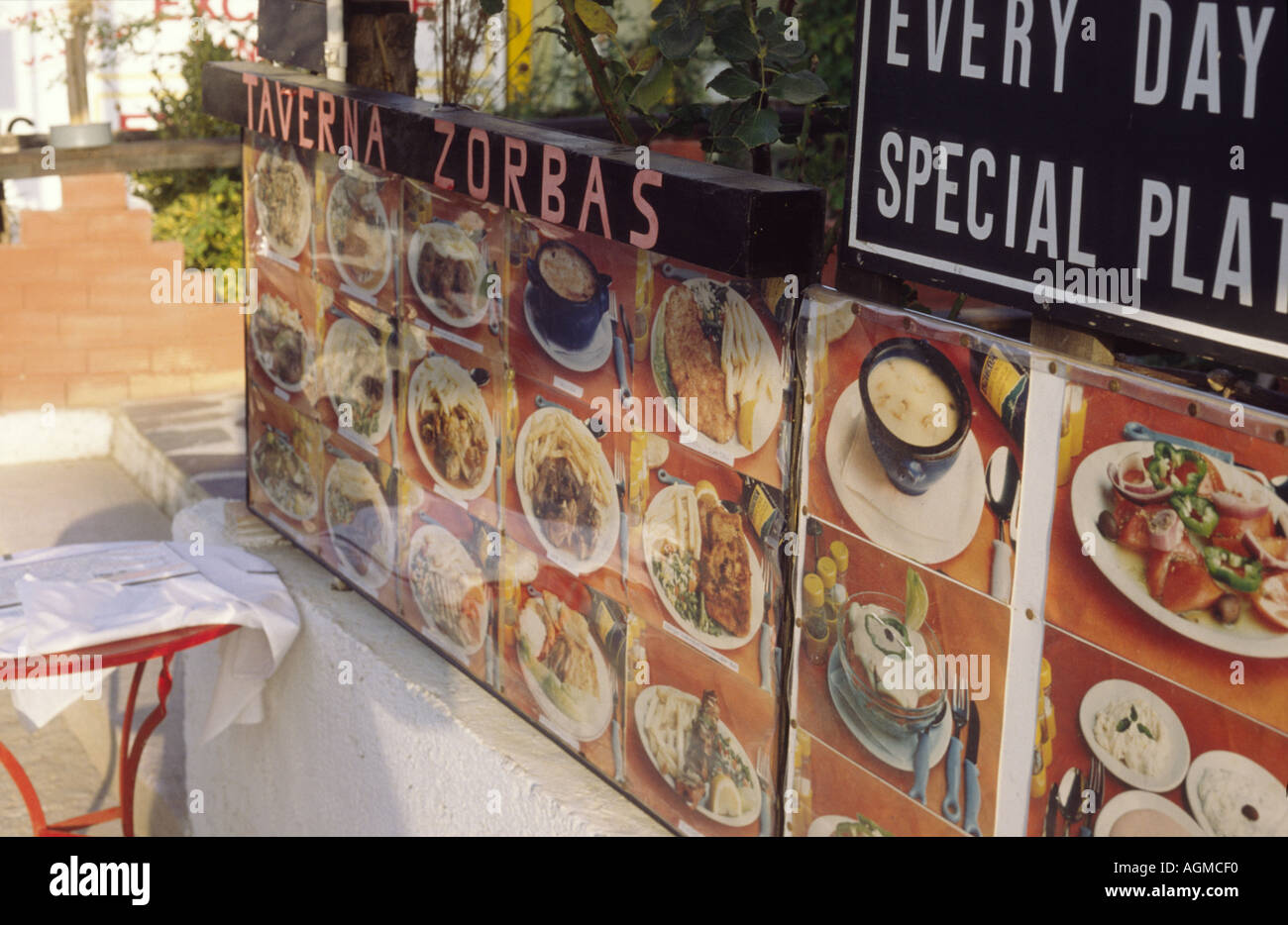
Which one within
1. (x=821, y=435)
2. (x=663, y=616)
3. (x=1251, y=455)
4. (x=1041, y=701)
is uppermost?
(x=1251, y=455)

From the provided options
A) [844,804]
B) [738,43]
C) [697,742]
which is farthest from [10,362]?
[844,804]

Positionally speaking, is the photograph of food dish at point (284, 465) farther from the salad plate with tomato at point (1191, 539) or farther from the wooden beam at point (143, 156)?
the wooden beam at point (143, 156)

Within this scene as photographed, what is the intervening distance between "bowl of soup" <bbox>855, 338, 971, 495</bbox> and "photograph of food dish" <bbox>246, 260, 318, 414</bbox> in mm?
2266

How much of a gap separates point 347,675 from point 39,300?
21.5ft

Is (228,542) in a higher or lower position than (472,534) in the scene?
lower

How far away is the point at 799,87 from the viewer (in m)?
2.59

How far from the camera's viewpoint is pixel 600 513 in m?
2.98

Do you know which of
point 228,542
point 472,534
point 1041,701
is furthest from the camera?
point 228,542

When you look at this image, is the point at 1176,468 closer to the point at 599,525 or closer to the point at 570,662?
the point at 599,525

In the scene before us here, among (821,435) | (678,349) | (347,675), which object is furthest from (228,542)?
(821,435)

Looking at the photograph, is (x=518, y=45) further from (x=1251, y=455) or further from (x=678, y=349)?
(x=1251, y=455)

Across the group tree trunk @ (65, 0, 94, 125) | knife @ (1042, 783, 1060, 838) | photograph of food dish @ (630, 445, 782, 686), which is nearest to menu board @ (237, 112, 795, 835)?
photograph of food dish @ (630, 445, 782, 686)

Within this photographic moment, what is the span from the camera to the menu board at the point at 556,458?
2609 mm
